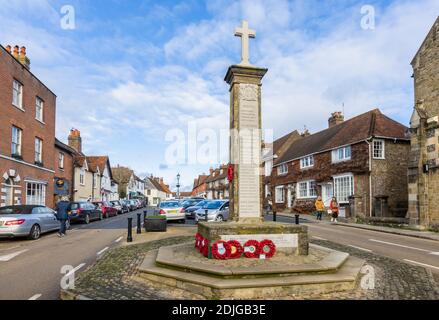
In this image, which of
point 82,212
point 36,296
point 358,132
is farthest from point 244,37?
point 358,132

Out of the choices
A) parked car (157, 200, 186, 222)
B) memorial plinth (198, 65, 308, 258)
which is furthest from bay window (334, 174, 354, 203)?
memorial plinth (198, 65, 308, 258)

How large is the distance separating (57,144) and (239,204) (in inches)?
946

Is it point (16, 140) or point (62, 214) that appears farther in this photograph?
point (16, 140)

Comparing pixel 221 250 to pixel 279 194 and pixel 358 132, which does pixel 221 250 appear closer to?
pixel 358 132

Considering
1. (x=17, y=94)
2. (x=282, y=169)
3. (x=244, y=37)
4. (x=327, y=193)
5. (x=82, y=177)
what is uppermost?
(x=17, y=94)

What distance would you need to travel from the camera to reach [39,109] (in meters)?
25.0

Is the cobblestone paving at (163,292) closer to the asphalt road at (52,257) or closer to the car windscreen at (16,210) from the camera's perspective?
the asphalt road at (52,257)

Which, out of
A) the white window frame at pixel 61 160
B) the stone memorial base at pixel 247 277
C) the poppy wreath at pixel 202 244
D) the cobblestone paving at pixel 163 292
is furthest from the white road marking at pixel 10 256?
the white window frame at pixel 61 160

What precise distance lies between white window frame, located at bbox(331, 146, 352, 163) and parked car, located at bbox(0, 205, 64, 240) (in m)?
21.3

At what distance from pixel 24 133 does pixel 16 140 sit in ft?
2.92

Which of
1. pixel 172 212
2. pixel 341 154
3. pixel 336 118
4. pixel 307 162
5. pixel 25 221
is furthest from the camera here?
pixel 336 118
